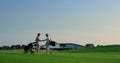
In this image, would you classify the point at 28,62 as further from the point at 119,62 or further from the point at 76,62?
the point at 119,62

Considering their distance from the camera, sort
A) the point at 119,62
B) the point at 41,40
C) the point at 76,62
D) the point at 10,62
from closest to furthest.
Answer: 1. the point at 10,62
2. the point at 76,62
3. the point at 119,62
4. the point at 41,40

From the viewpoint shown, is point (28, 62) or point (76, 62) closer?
point (28, 62)

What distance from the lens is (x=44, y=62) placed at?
24688 mm

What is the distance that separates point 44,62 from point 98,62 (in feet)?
14.5

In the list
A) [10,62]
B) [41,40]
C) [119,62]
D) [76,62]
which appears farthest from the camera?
[41,40]

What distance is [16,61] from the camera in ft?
81.6

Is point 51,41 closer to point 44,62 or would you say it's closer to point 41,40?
point 41,40

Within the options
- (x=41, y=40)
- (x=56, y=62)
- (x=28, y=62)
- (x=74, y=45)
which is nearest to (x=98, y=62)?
(x=56, y=62)

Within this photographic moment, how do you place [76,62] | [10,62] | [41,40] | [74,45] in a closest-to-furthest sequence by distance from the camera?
[10,62] → [76,62] → [41,40] → [74,45]

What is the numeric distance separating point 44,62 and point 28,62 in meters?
1.13

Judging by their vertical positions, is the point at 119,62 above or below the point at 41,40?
below

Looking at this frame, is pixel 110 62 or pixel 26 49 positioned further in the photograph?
pixel 26 49

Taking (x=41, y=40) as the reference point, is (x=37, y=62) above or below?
below

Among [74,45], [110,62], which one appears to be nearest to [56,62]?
[110,62]
